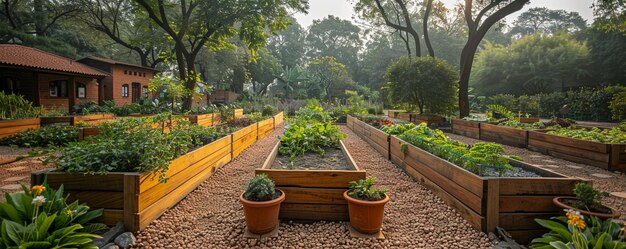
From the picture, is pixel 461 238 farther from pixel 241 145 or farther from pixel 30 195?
pixel 241 145

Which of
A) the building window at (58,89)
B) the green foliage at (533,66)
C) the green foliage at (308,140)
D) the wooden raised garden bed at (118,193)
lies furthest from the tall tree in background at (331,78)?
the wooden raised garden bed at (118,193)

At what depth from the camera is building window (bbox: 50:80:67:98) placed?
15336 mm

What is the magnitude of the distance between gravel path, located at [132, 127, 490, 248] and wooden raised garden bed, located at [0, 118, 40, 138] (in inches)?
241

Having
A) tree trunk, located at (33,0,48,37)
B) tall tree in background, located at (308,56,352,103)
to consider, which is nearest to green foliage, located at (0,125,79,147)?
tree trunk, located at (33,0,48,37)

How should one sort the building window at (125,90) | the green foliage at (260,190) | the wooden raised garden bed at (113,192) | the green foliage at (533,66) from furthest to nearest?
the green foliage at (533,66), the building window at (125,90), the green foliage at (260,190), the wooden raised garden bed at (113,192)

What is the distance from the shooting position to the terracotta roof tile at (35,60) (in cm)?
1172

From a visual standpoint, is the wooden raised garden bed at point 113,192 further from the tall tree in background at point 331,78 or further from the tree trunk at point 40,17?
the tall tree in background at point 331,78

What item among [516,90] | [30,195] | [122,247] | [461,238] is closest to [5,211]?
[30,195]

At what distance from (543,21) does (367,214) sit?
179ft

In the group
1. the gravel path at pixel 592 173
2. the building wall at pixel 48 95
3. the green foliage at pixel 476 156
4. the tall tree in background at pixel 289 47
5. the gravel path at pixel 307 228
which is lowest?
the gravel path at pixel 307 228

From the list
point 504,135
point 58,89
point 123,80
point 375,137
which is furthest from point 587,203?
point 123,80

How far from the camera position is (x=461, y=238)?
262 cm

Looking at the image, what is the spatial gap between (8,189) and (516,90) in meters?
29.2

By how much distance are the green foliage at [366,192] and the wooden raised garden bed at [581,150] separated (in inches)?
180
